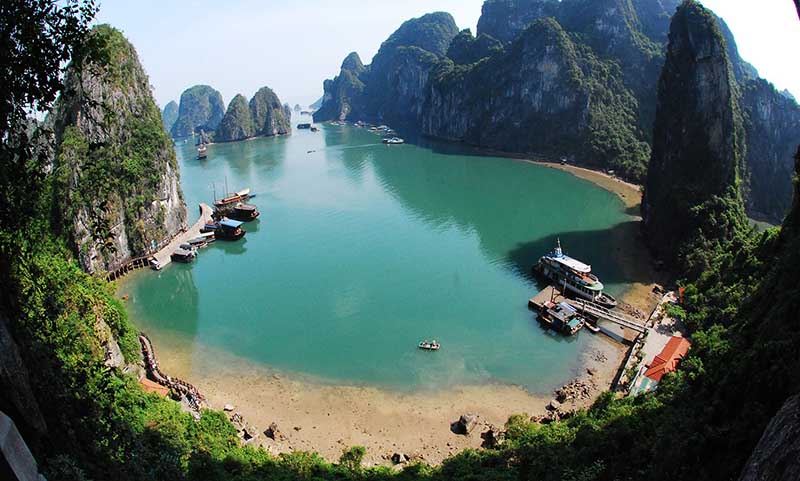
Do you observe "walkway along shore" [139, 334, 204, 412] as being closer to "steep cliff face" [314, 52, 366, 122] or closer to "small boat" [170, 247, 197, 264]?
"small boat" [170, 247, 197, 264]

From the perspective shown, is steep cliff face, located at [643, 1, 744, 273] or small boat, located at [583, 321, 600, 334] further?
steep cliff face, located at [643, 1, 744, 273]

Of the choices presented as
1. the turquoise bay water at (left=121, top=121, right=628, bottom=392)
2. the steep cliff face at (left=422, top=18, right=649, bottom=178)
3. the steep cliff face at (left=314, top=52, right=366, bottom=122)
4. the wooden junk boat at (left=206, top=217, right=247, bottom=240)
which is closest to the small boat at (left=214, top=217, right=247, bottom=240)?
the wooden junk boat at (left=206, top=217, right=247, bottom=240)

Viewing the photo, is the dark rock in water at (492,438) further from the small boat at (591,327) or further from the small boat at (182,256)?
the small boat at (182,256)

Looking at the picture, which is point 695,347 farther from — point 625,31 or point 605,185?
point 625,31

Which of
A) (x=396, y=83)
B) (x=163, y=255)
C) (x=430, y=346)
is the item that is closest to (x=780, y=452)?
(x=430, y=346)

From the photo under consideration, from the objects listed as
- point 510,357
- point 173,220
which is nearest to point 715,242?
point 510,357

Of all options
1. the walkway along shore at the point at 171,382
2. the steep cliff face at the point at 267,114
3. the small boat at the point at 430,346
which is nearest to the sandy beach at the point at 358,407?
the walkway along shore at the point at 171,382

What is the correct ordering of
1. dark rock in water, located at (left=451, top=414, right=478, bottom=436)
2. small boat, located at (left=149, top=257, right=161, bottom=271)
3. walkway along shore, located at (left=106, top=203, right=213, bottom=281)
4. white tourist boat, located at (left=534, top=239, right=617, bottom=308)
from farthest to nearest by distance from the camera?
small boat, located at (left=149, top=257, right=161, bottom=271) → walkway along shore, located at (left=106, top=203, right=213, bottom=281) → white tourist boat, located at (left=534, top=239, right=617, bottom=308) → dark rock in water, located at (left=451, top=414, right=478, bottom=436)
